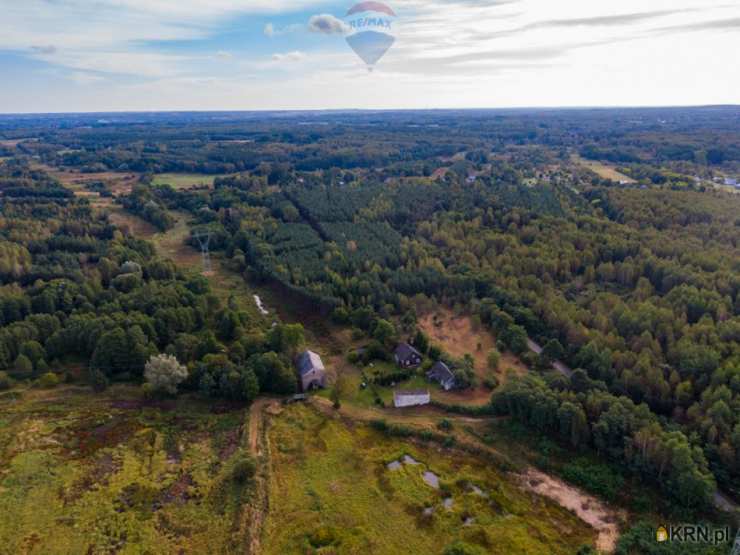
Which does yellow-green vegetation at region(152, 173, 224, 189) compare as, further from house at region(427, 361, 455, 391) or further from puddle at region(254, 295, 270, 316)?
house at region(427, 361, 455, 391)

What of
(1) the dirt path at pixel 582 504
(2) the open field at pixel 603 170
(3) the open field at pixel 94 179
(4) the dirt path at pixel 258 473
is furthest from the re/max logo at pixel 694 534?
(3) the open field at pixel 94 179

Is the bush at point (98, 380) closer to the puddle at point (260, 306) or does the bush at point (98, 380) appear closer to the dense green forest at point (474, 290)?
the dense green forest at point (474, 290)

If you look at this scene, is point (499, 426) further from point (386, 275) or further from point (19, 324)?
point (19, 324)

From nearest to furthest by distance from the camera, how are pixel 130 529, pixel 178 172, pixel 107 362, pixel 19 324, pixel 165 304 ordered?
pixel 130 529
pixel 107 362
pixel 19 324
pixel 165 304
pixel 178 172

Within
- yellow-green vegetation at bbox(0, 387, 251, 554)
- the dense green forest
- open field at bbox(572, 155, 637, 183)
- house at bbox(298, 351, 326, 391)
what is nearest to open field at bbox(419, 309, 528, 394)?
the dense green forest

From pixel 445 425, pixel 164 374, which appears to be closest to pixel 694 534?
pixel 445 425

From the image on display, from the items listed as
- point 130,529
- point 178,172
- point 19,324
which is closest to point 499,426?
point 130,529

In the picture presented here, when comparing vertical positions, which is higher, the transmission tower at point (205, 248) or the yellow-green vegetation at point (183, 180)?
the yellow-green vegetation at point (183, 180)
